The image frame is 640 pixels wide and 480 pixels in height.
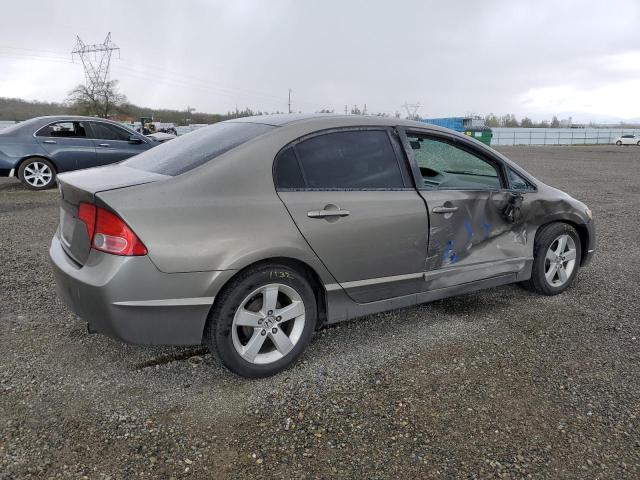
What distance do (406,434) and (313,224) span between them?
1.25 m

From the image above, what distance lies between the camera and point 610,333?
3.71 meters

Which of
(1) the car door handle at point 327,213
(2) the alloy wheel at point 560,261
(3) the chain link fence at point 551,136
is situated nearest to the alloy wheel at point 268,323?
(1) the car door handle at point 327,213

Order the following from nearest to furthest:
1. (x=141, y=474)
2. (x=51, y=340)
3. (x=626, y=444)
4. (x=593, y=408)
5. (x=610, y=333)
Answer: (x=141, y=474), (x=626, y=444), (x=593, y=408), (x=51, y=340), (x=610, y=333)

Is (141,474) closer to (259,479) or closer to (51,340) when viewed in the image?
(259,479)

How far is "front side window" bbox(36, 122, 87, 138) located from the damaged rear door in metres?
8.33

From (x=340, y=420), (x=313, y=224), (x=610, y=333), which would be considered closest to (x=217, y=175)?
(x=313, y=224)

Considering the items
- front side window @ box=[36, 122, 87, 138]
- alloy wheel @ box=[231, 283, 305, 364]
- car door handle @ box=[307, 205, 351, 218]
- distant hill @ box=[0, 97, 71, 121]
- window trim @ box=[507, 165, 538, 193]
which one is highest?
distant hill @ box=[0, 97, 71, 121]

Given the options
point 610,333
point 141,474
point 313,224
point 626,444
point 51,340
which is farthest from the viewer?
point 610,333

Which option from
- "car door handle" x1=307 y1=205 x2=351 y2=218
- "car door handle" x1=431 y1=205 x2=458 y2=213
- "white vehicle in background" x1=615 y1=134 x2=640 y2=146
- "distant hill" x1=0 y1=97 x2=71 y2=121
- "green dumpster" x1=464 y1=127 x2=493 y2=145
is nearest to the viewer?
"car door handle" x1=307 y1=205 x2=351 y2=218

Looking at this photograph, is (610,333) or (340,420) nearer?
(340,420)

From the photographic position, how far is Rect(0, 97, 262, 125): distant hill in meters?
62.8

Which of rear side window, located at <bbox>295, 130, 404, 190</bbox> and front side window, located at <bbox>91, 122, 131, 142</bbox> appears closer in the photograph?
rear side window, located at <bbox>295, 130, 404, 190</bbox>

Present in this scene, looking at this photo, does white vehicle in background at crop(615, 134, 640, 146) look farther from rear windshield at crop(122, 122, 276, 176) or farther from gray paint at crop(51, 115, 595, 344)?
rear windshield at crop(122, 122, 276, 176)

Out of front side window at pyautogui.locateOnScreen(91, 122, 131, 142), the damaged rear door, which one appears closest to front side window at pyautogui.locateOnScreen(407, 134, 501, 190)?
the damaged rear door
